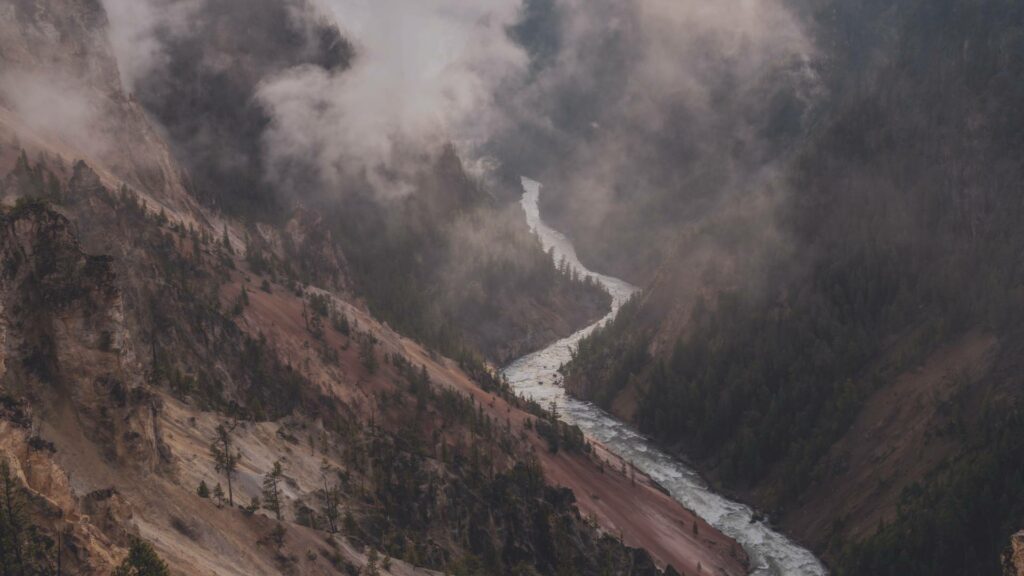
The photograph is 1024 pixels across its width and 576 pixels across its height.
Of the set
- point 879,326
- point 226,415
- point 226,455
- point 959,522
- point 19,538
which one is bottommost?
point 19,538

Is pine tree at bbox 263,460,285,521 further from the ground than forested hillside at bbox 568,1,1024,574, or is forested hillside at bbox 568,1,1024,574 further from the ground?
forested hillside at bbox 568,1,1024,574

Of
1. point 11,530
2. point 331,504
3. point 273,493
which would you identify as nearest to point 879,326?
point 331,504

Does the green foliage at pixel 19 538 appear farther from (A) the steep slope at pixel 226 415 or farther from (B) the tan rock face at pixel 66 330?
(B) the tan rock face at pixel 66 330

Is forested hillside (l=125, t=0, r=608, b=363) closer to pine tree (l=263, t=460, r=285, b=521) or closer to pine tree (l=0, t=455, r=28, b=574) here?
pine tree (l=263, t=460, r=285, b=521)

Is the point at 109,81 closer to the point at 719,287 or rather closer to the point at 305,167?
the point at 305,167

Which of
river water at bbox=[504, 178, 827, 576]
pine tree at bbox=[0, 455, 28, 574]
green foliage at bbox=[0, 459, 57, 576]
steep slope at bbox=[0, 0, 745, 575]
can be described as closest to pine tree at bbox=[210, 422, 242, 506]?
steep slope at bbox=[0, 0, 745, 575]

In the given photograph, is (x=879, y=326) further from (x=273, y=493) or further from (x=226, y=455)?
(x=226, y=455)

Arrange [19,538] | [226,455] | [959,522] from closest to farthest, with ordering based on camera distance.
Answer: [19,538] → [226,455] → [959,522]
